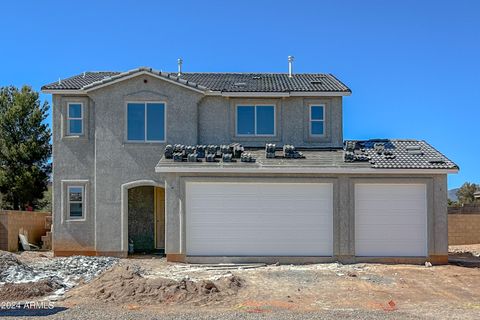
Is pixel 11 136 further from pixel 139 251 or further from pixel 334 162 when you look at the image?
pixel 334 162

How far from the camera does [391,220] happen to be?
783 inches

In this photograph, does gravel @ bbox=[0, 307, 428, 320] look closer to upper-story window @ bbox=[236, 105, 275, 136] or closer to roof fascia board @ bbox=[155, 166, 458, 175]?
roof fascia board @ bbox=[155, 166, 458, 175]

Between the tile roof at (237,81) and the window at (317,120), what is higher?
the tile roof at (237,81)

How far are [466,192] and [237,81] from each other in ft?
119

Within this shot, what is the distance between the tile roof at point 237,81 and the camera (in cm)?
2188

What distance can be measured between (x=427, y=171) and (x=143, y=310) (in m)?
11.6

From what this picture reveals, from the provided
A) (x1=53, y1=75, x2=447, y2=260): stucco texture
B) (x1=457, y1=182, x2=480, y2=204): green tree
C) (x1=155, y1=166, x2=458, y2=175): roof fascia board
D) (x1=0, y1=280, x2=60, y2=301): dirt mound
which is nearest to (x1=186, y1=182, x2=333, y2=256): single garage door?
(x1=155, y1=166, x2=458, y2=175): roof fascia board

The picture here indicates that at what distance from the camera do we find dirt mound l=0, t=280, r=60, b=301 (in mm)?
13397

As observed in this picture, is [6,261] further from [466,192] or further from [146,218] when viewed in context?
[466,192]

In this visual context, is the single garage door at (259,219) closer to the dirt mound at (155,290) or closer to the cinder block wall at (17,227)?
the dirt mound at (155,290)

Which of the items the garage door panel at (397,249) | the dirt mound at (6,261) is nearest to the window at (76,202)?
the dirt mound at (6,261)

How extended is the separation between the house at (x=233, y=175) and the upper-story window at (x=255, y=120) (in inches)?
1.5

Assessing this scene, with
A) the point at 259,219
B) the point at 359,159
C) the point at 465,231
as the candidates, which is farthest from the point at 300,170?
the point at 465,231

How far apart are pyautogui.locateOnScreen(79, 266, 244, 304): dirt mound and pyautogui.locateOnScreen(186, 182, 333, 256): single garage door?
481 centimetres
